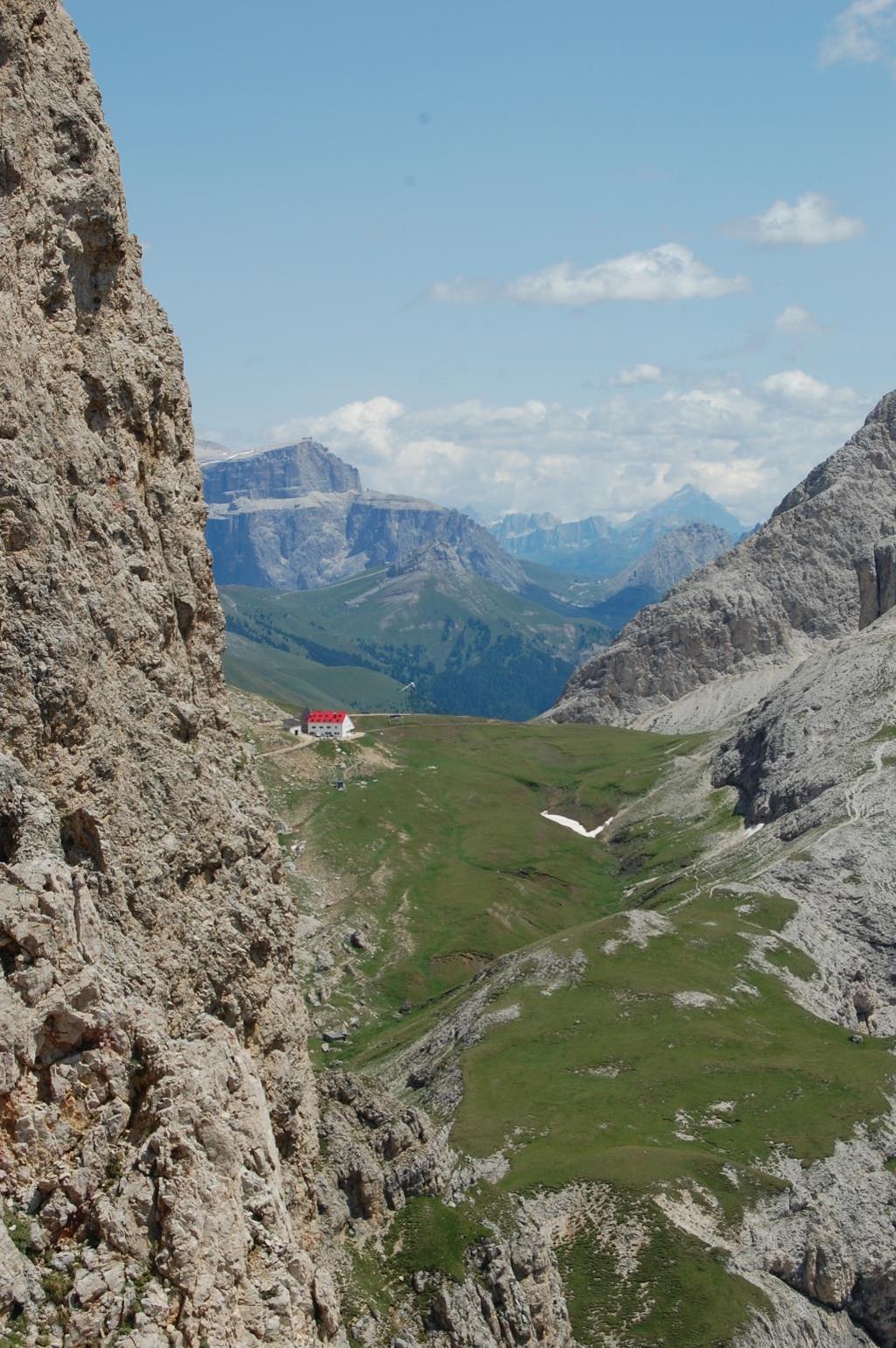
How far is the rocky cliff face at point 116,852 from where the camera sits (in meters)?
29.1

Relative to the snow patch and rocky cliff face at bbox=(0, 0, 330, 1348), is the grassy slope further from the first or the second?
rocky cliff face at bbox=(0, 0, 330, 1348)

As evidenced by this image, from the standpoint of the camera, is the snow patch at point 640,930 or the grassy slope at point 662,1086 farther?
the snow patch at point 640,930

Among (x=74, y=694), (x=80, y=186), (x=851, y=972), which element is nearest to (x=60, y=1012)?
(x=74, y=694)

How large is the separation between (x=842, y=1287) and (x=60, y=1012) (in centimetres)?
8272

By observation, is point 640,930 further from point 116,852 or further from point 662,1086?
point 116,852

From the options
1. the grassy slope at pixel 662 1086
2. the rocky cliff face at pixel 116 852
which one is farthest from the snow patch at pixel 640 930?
the rocky cliff face at pixel 116 852

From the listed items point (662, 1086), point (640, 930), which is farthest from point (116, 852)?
point (640, 930)

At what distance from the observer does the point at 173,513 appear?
4309cm

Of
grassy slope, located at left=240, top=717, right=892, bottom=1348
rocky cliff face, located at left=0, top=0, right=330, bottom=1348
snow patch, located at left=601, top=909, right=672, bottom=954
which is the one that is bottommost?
grassy slope, located at left=240, top=717, right=892, bottom=1348

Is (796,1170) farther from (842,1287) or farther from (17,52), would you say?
(17,52)

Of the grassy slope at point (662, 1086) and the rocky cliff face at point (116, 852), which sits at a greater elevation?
the rocky cliff face at point (116, 852)

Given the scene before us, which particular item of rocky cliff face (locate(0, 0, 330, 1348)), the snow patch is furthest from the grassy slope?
rocky cliff face (locate(0, 0, 330, 1348))

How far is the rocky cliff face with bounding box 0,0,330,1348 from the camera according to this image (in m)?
29.1

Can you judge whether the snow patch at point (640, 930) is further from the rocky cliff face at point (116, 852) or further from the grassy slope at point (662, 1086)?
the rocky cliff face at point (116, 852)
